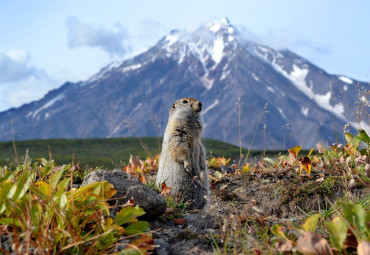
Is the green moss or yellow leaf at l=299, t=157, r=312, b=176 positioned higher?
yellow leaf at l=299, t=157, r=312, b=176

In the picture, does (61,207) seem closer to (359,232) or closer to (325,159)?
(359,232)

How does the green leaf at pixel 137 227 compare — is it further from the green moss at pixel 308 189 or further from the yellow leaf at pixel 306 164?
the yellow leaf at pixel 306 164

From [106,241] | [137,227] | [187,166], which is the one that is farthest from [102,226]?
[187,166]

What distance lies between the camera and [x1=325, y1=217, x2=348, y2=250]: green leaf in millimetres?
2885

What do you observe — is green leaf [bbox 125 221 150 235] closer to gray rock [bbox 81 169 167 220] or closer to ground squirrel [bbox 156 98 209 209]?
gray rock [bbox 81 169 167 220]

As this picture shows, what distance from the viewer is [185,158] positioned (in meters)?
5.86

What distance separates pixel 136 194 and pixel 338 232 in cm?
205

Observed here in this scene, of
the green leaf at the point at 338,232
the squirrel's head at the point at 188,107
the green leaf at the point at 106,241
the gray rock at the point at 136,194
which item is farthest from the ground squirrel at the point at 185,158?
the green leaf at the point at 338,232

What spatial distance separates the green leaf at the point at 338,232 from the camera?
2.88m

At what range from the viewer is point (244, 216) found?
4668 millimetres

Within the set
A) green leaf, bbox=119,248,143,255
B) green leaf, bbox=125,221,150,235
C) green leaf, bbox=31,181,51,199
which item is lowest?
green leaf, bbox=119,248,143,255

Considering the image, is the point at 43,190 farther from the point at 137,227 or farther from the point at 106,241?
the point at 137,227

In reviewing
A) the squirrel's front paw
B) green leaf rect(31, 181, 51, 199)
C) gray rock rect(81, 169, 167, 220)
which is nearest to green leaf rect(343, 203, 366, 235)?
gray rock rect(81, 169, 167, 220)

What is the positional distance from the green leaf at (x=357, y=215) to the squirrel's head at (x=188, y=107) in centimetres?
386
